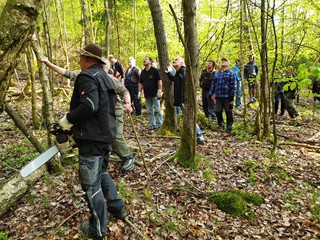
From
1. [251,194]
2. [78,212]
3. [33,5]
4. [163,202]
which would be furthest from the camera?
[251,194]

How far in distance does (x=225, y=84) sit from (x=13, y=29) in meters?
6.58

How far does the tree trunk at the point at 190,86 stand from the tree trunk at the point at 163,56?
1999 millimetres

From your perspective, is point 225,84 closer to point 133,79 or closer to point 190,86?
point 190,86

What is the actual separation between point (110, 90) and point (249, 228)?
3061mm

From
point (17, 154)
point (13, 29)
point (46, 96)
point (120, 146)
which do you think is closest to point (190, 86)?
point (120, 146)

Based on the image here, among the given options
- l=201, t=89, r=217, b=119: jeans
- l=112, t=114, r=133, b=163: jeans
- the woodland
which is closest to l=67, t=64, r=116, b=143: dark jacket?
the woodland

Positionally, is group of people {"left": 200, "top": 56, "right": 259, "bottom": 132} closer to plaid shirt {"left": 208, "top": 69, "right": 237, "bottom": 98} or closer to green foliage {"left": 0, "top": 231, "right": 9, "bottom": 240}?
plaid shirt {"left": 208, "top": 69, "right": 237, "bottom": 98}

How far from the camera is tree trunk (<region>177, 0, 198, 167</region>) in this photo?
14.6ft

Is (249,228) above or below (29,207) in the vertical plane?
below

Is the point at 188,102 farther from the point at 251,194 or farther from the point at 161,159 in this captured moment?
the point at 251,194

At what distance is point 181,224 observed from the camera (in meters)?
3.73

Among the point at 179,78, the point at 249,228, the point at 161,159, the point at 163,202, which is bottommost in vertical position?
the point at 249,228

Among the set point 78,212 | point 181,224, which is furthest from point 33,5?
point 181,224

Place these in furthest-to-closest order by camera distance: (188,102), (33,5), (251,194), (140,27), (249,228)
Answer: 1. (140,27)
2. (188,102)
3. (251,194)
4. (249,228)
5. (33,5)
